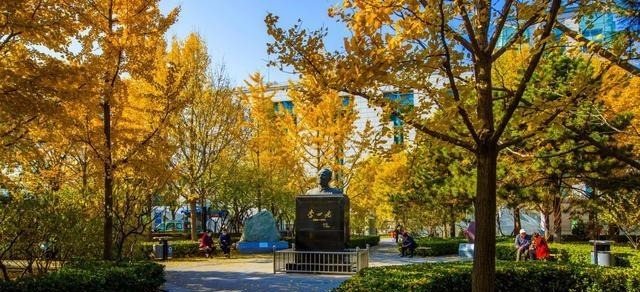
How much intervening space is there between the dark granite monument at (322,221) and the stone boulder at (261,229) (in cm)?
1045

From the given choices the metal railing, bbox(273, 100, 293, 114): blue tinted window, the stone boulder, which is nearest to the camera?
the metal railing

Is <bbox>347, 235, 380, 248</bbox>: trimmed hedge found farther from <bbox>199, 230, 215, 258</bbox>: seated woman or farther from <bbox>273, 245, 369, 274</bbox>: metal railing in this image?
<bbox>273, 245, 369, 274</bbox>: metal railing

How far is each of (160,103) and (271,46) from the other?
270 inches

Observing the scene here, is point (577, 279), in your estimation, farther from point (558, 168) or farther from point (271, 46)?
point (558, 168)

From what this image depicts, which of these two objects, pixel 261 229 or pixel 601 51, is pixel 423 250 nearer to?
pixel 261 229

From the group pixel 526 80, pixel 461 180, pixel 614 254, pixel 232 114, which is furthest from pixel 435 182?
pixel 526 80

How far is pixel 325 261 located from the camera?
47.8 feet

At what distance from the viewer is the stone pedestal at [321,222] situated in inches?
587

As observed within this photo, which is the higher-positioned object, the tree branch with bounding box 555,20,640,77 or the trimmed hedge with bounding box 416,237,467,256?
the tree branch with bounding box 555,20,640,77

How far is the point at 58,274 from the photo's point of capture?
26.8ft

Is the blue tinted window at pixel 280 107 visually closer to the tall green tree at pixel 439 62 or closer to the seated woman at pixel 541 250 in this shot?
the seated woman at pixel 541 250

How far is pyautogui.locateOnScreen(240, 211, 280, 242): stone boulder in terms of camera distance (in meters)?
25.4

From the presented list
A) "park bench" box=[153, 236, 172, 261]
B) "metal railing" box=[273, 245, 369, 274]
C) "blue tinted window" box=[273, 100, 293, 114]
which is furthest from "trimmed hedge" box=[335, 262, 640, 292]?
"blue tinted window" box=[273, 100, 293, 114]

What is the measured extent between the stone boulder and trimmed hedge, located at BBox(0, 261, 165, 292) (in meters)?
15.0
